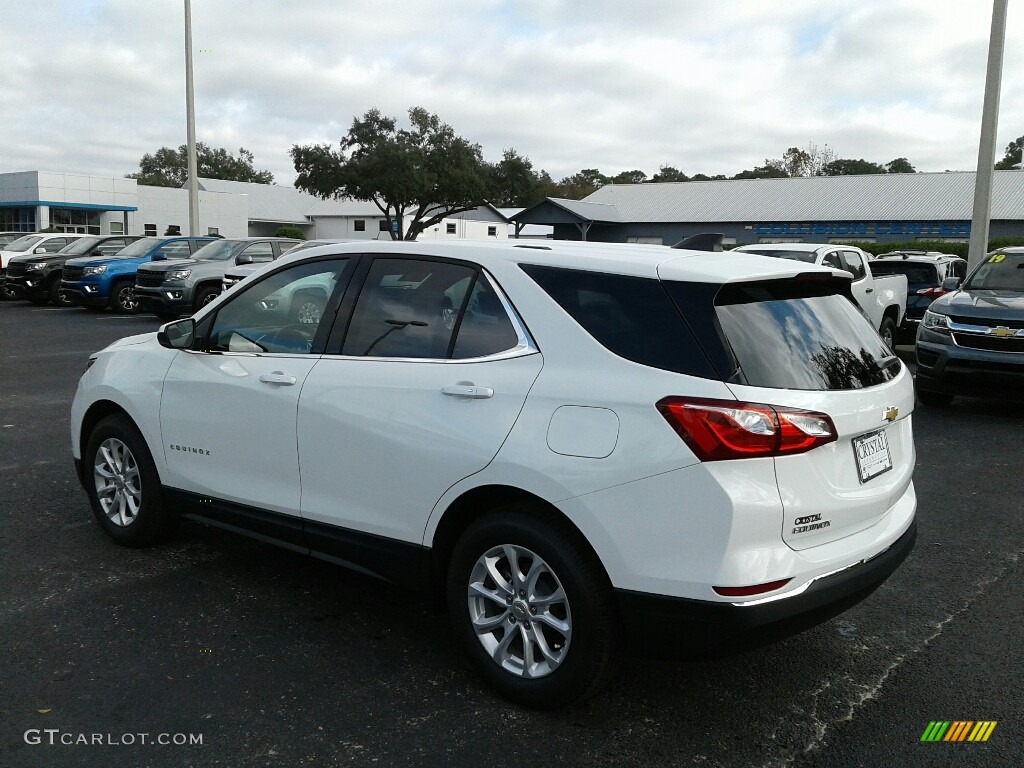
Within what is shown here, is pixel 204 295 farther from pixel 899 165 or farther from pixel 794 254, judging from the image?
pixel 899 165

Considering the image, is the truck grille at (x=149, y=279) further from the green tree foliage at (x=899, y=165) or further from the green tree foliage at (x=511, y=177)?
the green tree foliage at (x=899, y=165)

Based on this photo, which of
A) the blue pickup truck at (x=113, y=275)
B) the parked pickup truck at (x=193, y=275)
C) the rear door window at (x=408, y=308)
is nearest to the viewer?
the rear door window at (x=408, y=308)

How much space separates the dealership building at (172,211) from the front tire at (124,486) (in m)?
32.7

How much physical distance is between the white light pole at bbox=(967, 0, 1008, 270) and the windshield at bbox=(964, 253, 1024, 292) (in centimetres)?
523

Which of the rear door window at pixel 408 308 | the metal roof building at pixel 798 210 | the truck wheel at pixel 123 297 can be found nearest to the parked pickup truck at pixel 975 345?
the rear door window at pixel 408 308

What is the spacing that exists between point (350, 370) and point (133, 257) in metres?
19.7

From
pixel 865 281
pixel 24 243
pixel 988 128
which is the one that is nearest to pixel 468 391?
pixel 865 281

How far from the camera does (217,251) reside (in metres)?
19.8

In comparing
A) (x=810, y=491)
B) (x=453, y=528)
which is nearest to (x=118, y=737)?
(x=453, y=528)

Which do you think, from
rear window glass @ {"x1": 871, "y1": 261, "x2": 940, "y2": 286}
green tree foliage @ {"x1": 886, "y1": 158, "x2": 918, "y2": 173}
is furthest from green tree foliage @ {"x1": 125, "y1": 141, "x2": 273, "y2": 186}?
rear window glass @ {"x1": 871, "y1": 261, "x2": 940, "y2": 286}

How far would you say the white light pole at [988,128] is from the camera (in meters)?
15.6

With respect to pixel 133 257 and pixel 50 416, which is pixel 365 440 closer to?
pixel 50 416

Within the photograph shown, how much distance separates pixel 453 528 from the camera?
3689 mm

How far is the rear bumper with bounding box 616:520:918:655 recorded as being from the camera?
3.05 metres
